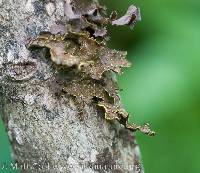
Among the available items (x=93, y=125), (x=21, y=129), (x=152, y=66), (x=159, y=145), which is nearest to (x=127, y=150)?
(x=93, y=125)

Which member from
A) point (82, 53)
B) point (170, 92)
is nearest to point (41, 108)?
point (82, 53)

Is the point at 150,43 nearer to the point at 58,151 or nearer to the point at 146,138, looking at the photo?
Answer: the point at 146,138

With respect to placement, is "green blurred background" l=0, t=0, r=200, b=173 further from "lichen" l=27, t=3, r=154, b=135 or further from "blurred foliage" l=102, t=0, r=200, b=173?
"lichen" l=27, t=3, r=154, b=135

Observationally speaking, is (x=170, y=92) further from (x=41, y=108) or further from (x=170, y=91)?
(x=41, y=108)

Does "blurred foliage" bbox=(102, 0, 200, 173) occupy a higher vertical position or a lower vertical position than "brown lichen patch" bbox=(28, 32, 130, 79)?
higher

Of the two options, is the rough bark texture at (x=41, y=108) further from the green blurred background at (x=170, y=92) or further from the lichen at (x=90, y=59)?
the green blurred background at (x=170, y=92)

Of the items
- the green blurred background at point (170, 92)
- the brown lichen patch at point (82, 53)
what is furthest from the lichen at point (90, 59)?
the green blurred background at point (170, 92)

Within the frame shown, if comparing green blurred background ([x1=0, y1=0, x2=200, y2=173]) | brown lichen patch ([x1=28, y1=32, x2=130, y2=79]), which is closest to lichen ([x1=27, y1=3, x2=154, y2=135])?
brown lichen patch ([x1=28, y1=32, x2=130, y2=79])
